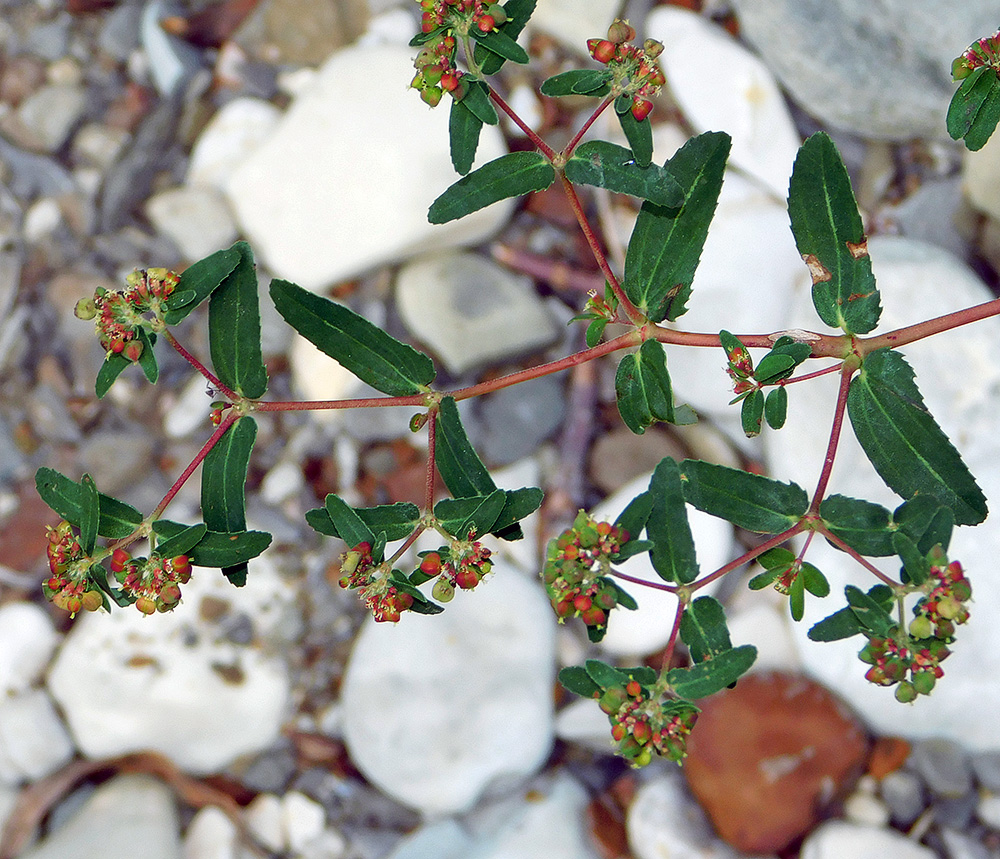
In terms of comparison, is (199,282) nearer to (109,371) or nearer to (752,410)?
(109,371)

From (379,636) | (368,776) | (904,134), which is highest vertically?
(904,134)

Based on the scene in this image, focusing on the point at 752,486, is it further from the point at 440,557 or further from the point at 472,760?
the point at 472,760

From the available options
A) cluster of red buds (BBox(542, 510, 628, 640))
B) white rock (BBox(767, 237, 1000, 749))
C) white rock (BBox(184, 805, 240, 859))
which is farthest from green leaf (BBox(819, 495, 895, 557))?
white rock (BBox(184, 805, 240, 859))

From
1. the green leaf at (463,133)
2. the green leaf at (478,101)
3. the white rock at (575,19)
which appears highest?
the white rock at (575,19)

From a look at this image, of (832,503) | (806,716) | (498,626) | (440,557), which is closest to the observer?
(440,557)

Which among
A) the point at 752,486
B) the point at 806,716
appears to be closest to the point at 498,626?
the point at 806,716

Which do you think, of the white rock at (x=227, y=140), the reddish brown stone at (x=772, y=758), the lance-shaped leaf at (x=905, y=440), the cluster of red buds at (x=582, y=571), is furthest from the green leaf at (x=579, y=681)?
the white rock at (x=227, y=140)

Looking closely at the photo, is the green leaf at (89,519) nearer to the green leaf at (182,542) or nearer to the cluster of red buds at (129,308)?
the green leaf at (182,542)
